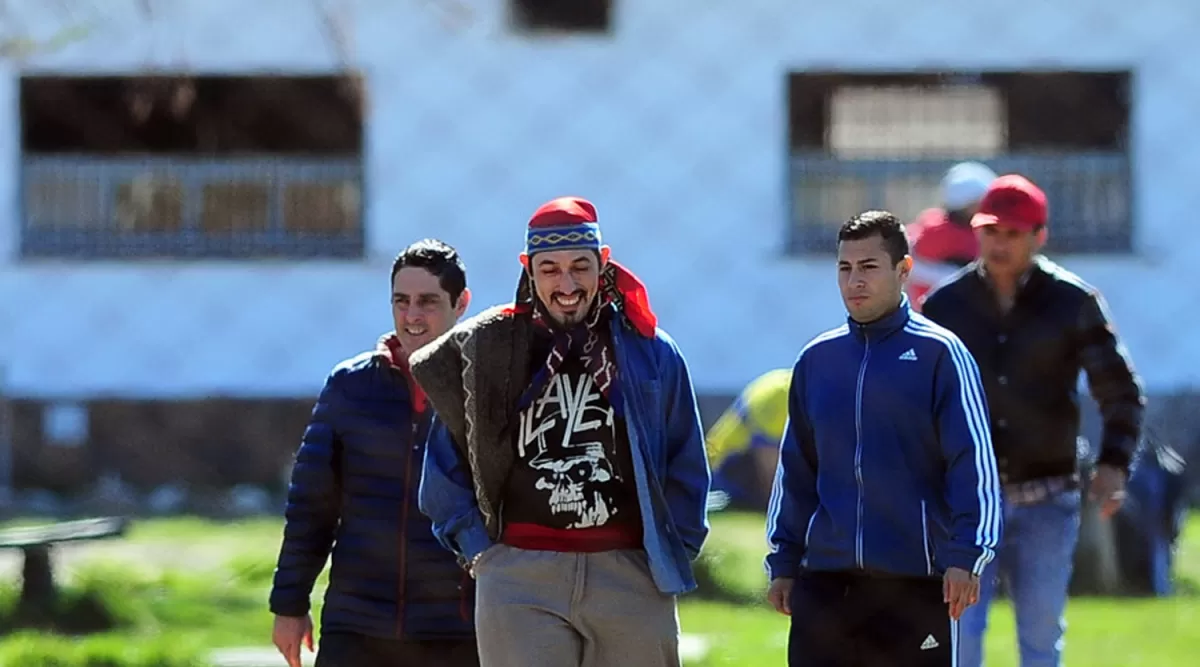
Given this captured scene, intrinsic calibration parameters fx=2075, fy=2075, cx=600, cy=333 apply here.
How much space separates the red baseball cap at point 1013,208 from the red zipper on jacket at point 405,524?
165 centimetres

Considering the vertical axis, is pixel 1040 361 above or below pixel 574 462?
above

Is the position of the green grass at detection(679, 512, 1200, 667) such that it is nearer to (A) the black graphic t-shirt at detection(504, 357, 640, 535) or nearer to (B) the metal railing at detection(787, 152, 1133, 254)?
(A) the black graphic t-shirt at detection(504, 357, 640, 535)

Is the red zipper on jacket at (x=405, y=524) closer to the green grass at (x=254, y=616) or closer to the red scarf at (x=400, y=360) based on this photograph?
the red scarf at (x=400, y=360)

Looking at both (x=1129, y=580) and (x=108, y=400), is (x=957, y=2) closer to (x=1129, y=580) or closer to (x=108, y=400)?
(x=1129, y=580)

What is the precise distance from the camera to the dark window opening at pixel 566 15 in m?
14.4

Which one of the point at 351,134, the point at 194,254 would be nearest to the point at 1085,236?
the point at 351,134

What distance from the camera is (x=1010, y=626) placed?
8.12m

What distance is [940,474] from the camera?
14.5ft

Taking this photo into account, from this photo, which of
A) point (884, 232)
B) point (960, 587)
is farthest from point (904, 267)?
point (960, 587)

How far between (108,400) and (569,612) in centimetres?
1072

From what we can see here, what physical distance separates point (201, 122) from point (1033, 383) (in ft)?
36.8

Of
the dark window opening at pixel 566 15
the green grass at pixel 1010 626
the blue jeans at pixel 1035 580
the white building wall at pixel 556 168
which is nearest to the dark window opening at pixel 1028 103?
the white building wall at pixel 556 168

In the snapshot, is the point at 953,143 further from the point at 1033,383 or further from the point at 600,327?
the point at 600,327

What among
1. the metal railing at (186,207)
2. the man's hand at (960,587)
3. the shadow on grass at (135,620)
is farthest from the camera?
the metal railing at (186,207)
